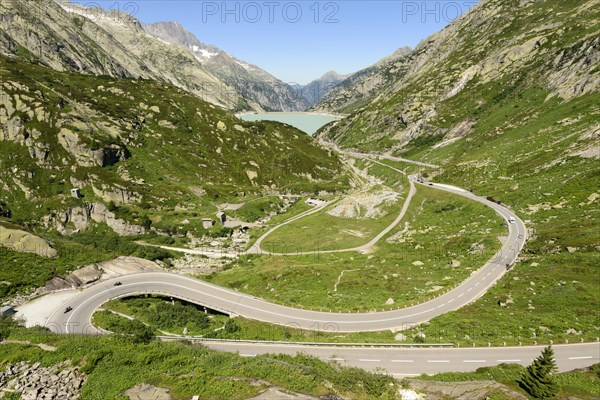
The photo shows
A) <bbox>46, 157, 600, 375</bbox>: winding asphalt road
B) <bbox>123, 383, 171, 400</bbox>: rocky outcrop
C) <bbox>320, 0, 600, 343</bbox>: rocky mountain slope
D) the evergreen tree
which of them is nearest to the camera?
the evergreen tree

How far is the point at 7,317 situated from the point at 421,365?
173 feet

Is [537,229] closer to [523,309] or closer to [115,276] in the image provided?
[523,309]

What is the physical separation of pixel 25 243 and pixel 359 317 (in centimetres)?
6567

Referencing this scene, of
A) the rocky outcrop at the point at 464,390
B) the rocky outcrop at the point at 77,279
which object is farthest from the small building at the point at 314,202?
the rocky outcrop at the point at 464,390

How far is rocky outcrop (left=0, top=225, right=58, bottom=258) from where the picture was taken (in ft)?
208

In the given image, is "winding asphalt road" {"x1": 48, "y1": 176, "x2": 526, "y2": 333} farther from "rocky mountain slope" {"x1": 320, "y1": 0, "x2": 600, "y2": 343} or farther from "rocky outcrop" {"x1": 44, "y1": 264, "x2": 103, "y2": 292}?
"rocky outcrop" {"x1": 44, "y1": 264, "x2": 103, "y2": 292}

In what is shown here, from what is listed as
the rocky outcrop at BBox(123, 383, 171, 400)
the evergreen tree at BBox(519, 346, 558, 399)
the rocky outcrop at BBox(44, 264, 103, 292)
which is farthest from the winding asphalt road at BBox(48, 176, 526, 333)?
the rocky outcrop at BBox(123, 383, 171, 400)

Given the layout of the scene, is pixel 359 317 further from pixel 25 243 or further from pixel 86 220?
pixel 86 220

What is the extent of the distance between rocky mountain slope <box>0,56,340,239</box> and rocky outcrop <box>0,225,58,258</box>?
137ft

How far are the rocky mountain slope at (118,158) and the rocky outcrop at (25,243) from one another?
41785 mm

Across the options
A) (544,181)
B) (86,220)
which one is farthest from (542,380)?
(86,220)

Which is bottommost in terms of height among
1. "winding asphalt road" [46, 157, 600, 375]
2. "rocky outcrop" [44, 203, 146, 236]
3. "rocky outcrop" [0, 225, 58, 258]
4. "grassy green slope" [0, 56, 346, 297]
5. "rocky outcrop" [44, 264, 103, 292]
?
"winding asphalt road" [46, 157, 600, 375]

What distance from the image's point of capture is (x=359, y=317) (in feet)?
148

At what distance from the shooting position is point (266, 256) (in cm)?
8650
